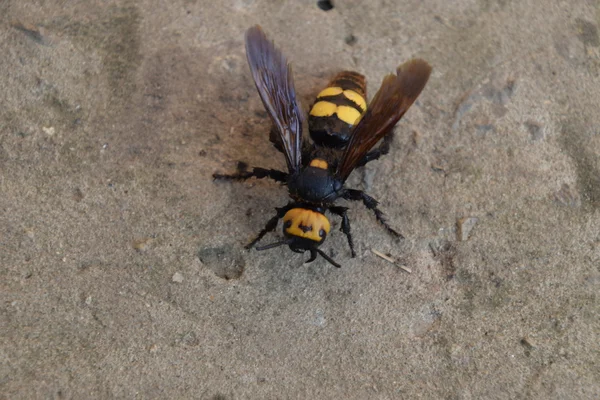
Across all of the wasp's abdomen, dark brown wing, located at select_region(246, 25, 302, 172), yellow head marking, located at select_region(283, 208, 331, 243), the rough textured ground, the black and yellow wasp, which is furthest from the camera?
the wasp's abdomen

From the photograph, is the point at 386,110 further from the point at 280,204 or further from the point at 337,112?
the point at 280,204

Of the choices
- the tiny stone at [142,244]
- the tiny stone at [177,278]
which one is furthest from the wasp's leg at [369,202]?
the tiny stone at [142,244]

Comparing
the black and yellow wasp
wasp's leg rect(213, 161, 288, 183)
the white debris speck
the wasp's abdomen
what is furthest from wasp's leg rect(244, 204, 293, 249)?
the white debris speck

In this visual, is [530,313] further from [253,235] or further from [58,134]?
[58,134]

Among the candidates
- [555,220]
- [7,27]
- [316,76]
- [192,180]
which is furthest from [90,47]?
[555,220]

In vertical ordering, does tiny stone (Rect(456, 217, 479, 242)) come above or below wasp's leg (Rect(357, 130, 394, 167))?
below

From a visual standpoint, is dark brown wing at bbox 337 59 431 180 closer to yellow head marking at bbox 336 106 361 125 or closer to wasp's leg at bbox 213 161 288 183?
yellow head marking at bbox 336 106 361 125

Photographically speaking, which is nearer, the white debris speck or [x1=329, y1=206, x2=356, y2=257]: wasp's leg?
[x1=329, y1=206, x2=356, y2=257]: wasp's leg

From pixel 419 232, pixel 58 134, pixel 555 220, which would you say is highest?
pixel 555 220
